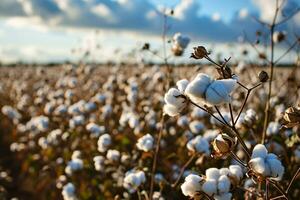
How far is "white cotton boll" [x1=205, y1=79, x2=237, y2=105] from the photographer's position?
64.7 inches

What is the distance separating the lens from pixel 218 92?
1644 millimetres

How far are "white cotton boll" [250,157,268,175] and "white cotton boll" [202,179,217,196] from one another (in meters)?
0.29

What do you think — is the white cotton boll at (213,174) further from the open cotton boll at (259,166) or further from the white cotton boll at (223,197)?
the open cotton boll at (259,166)

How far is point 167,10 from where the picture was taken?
3.73 m

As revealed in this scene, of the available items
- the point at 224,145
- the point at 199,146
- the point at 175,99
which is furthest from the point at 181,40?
the point at 224,145

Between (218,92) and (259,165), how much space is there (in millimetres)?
276

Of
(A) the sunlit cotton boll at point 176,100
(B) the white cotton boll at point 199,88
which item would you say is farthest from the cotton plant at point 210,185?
(B) the white cotton boll at point 199,88

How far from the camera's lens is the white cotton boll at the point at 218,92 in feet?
5.39

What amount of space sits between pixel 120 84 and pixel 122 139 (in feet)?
7.80

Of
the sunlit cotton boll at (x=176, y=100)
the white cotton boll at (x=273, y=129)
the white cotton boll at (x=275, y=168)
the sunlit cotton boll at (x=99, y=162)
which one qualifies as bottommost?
the sunlit cotton boll at (x=99, y=162)

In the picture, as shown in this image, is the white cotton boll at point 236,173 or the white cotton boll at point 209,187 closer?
the white cotton boll at point 209,187

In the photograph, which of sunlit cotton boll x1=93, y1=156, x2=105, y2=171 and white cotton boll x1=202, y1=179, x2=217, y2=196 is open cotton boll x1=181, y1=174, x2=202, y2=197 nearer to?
white cotton boll x1=202, y1=179, x2=217, y2=196

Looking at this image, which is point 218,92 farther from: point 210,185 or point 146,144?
point 146,144

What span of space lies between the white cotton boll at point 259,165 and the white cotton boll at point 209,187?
0.94 feet
